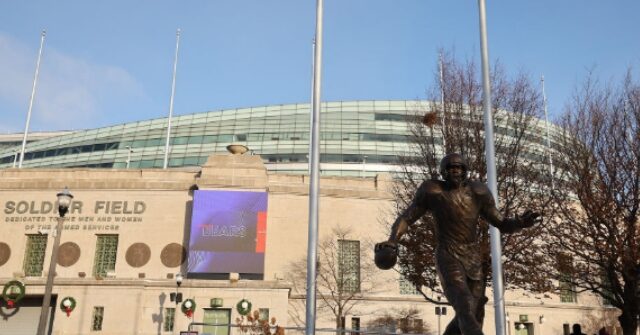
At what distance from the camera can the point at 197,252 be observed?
1320 inches

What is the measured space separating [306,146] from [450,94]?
1577 inches

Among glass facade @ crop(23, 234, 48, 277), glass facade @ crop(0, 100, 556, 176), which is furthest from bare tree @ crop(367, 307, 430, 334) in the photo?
glass facade @ crop(0, 100, 556, 176)

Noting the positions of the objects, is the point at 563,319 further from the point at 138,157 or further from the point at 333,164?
the point at 138,157

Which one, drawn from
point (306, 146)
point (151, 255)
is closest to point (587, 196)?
point (151, 255)

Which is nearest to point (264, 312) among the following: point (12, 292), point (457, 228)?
point (12, 292)

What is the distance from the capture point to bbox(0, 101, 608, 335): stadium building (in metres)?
31.3

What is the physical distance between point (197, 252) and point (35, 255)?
36.4 ft

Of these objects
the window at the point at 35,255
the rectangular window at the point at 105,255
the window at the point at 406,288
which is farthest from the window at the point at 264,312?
the window at the point at 35,255

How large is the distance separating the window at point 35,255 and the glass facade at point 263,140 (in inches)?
948

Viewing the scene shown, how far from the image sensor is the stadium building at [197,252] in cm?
3130

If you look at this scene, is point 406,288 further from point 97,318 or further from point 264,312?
→ point 97,318

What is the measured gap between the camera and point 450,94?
21.8m

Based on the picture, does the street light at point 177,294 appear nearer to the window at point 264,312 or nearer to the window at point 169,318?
Result: the window at point 169,318

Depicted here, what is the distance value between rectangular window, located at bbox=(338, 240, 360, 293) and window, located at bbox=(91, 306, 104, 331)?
46.4ft
